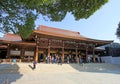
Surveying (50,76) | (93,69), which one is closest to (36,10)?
(50,76)

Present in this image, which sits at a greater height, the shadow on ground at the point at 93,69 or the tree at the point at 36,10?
the tree at the point at 36,10

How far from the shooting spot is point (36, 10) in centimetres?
970

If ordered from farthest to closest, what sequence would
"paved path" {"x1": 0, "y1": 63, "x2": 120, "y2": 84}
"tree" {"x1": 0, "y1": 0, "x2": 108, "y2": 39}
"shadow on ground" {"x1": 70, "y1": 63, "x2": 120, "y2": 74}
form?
"shadow on ground" {"x1": 70, "y1": 63, "x2": 120, "y2": 74}, "paved path" {"x1": 0, "y1": 63, "x2": 120, "y2": 84}, "tree" {"x1": 0, "y1": 0, "x2": 108, "y2": 39}

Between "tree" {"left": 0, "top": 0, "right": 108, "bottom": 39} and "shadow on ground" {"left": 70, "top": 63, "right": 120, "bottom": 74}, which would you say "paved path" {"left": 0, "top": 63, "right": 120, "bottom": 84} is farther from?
"tree" {"left": 0, "top": 0, "right": 108, "bottom": 39}

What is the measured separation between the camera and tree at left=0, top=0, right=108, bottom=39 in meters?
8.12

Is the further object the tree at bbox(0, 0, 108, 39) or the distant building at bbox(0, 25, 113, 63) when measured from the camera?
the distant building at bbox(0, 25, 113, 63)

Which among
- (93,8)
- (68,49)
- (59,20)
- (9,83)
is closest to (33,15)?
(59,20)

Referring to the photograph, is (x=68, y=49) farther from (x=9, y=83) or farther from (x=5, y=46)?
(x=9, y=83)

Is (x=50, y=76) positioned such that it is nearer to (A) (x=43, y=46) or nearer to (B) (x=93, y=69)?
(B) (x=93, y=69)

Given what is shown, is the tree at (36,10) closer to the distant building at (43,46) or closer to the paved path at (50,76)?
the paved path at (50,76)

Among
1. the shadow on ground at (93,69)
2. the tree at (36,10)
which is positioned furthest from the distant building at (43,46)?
the tree at (36,10)

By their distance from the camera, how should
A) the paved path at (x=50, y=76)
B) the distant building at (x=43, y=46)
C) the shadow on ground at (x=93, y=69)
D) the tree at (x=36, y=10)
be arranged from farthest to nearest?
the distant building at (x=43, y=46)
the shadow on ground at (x=93, y=69)
the paved path at (x=50, y=76)
the tree at (x=36, y=10)

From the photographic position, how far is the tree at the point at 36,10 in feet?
26.7

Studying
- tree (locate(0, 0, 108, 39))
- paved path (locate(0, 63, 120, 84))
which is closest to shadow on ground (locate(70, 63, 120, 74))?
paved path (locate(0, 63, 120, 84))
